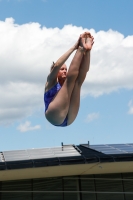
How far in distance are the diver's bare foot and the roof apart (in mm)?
10133

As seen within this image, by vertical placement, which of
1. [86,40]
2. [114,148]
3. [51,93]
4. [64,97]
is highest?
[114,148]

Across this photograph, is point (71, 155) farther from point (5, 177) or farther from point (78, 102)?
point (78, 102)

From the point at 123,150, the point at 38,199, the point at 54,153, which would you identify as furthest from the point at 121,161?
the point at 38,199

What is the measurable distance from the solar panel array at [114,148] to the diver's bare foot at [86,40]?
37.9ft

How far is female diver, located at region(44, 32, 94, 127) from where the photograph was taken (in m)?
6.48

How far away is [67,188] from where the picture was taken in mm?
19703

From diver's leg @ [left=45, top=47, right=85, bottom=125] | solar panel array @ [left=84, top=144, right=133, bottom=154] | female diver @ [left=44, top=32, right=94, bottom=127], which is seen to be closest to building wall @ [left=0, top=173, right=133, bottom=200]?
solar panel array @ [left=84, top=144, right=133, bottom=154]

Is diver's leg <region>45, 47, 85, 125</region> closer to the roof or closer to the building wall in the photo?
the roof

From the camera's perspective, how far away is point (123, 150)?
18.3 m

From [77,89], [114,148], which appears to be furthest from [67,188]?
[77,89]

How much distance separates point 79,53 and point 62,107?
0.93 meters

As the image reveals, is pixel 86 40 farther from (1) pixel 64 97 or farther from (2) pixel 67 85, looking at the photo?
(1) pixel 64 97

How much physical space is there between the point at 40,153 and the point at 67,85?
1199 centimetres

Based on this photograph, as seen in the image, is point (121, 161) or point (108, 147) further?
point (108, 147)
